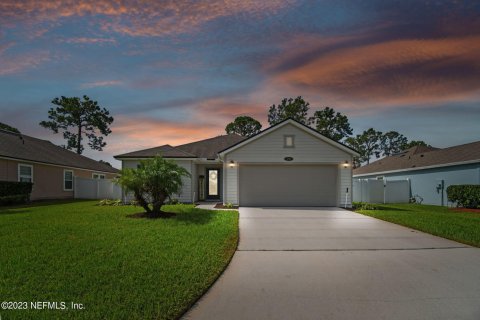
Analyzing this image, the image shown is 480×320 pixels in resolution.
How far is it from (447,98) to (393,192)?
883cm

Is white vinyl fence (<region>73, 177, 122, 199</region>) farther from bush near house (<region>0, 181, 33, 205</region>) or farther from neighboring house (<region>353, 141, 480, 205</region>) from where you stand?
neighboring house (<region>353, 141, 480, 205</region>)

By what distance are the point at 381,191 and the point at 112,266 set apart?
2006 centimetres

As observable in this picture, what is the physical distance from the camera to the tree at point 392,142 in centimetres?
6800

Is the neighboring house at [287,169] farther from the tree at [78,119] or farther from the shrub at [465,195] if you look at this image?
the tree at [78,119]

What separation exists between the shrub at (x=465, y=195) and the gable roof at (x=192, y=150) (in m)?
14.7

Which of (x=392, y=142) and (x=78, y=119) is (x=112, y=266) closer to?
(x=78, y=119)

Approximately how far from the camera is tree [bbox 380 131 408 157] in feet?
223

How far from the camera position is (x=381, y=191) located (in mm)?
20766

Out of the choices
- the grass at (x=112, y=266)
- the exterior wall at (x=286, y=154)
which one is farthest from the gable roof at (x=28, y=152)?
the exterior wall at (x=286, y=154)

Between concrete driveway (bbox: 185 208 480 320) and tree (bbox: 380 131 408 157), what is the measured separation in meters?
66.7

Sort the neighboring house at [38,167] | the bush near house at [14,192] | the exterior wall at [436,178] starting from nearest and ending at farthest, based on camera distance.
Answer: the bush near house at [14,192], the exterior wall at [436,178], the neighboring house at [38,167]

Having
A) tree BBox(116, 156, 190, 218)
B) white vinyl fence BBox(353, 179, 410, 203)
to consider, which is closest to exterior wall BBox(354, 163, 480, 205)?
white vinyl fence BBox(353, 179, 410, 203)

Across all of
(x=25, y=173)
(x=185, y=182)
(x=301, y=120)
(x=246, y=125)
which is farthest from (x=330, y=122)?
(x=25, y=173)

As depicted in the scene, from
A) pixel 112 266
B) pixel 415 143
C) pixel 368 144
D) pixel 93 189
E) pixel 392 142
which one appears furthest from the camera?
pixel 392 142
